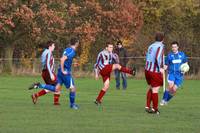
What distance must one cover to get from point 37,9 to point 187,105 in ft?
91.4

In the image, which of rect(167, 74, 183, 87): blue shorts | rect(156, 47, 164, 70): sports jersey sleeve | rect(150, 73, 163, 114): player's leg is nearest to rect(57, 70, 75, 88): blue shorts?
rect(150, 73, 163, 114): player's leg

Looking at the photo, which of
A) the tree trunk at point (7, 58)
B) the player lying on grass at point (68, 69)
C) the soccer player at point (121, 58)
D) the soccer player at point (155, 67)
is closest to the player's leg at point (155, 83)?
the soccer player at point (155, 67)

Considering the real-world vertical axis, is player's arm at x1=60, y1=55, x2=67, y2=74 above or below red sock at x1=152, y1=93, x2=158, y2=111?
above

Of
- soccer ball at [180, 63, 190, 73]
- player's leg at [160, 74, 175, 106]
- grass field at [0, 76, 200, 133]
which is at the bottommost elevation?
grass field at [0, 76, 200, 133]

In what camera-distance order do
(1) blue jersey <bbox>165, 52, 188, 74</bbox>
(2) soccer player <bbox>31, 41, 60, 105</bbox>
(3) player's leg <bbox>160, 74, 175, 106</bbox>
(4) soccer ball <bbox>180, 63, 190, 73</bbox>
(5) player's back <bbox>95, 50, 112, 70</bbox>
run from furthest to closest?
1. (1) blue jersey <bbox>165, 52, 188, 74</bbox>
2. (4) soccer ball <bbox>180, 63, 190, 73</bbox>
3. (3) player's leg <bbox>160, 74, 175, 106</bbox>
4. (5) player's back <bbox>95, 50, 112, 70</bbox>
5. (2) soccer player <bbox>31, 41, 60, 105</bbox>

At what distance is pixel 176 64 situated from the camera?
20.6 metres

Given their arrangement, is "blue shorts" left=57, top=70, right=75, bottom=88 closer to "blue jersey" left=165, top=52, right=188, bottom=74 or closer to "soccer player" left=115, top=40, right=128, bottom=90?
"blue jersey" left=165, top=52, right=188, bottom=74

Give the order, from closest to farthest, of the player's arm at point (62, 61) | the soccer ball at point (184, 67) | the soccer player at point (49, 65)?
the player's arm at point (62, 61) < the soccer player at point (49, 65) < the soccer ball at point (184, 67)

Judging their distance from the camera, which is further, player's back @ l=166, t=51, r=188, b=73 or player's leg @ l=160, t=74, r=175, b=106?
player's back @ l=166, t=51, r=188, b=73

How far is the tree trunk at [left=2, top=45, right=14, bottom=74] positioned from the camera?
146ft

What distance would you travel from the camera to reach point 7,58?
4694 centimetres

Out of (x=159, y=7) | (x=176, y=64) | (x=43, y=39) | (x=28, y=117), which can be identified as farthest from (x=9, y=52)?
(x=28, y=117)

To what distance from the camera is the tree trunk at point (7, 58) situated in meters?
44.5

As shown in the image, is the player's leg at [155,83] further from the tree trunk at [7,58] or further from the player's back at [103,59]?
the tree trunk at [7,58]
